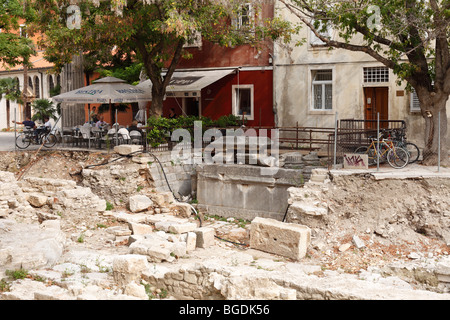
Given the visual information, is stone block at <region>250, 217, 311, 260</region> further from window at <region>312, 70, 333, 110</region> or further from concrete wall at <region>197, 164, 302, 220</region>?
window at <region>312, 70, 333, 110</region>

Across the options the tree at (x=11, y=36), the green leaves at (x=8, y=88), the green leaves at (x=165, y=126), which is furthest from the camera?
the green leaves at (x=8, y=88)

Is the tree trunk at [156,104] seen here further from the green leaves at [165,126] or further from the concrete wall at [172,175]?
the concrete wall at [172,175]

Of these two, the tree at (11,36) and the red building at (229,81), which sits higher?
the tree at (11,36)

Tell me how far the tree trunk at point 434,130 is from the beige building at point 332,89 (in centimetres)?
474

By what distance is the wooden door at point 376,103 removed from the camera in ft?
69.9

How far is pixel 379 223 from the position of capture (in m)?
13.8

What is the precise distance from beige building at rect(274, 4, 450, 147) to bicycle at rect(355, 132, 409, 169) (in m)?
5.71

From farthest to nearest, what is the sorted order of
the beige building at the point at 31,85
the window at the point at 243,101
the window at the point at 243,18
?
the beige building at the point at 31,85, the window at the point at 243,101, the window at the point at 243,18

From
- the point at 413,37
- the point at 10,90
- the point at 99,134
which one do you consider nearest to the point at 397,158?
the point at 413,37

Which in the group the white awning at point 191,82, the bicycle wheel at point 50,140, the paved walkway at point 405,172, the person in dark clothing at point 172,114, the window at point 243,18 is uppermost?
the window at point 243,18

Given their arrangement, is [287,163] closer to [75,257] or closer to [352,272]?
[352,272]

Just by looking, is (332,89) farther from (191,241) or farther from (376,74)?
(191,241)

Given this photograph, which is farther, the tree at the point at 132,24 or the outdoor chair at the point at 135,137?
the outdoor chair at the point at 135,137

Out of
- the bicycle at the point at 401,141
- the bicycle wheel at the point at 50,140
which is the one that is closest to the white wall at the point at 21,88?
the bicycle wheel at the point at 50,140
